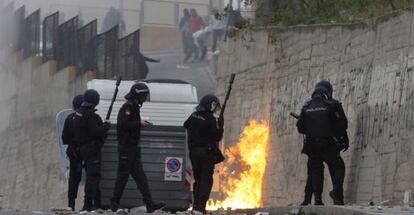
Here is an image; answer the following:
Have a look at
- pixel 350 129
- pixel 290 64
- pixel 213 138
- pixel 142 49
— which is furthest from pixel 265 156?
pixel 142 49

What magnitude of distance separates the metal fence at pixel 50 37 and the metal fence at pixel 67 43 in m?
0.19

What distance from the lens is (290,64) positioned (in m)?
19.6

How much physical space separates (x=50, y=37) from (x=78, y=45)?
4.92 feet

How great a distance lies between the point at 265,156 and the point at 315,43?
90.3 inches

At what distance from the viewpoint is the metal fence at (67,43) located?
29.8m

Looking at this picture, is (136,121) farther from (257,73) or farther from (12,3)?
(12,3)

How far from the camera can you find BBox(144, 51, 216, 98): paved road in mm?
30938

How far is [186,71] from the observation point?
33.7 meters

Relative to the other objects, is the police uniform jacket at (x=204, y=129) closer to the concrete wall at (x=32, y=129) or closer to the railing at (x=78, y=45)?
the concrete wall at (x=32, y=129)

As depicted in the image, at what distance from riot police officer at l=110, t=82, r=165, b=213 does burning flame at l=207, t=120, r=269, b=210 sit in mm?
5074

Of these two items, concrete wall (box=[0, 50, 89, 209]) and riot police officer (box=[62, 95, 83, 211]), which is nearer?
riot police officer (box=[62, 95, 83, 211])

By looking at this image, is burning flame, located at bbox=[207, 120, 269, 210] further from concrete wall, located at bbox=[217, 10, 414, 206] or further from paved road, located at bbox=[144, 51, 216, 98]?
paved road, located at bbox=[144, 51, 216, 98]

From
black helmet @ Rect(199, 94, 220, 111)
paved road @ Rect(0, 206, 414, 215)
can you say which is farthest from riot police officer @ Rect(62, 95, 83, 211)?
black helmet @ Rect(199, 94, 220, 111)

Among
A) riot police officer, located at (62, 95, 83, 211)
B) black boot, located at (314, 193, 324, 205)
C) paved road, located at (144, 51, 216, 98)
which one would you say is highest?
paved road, located at (144, 51, 216, 98)
